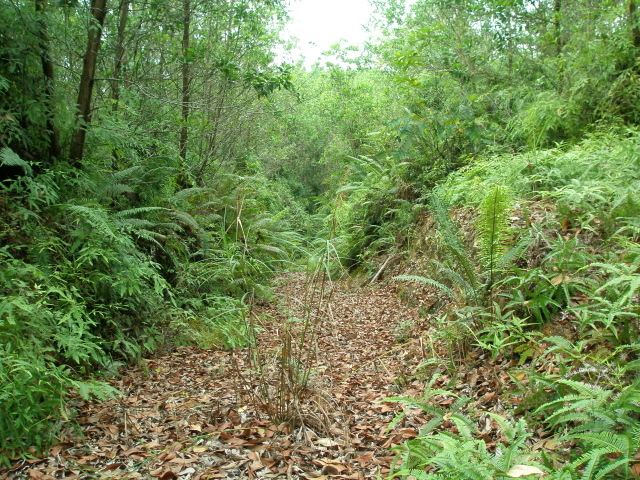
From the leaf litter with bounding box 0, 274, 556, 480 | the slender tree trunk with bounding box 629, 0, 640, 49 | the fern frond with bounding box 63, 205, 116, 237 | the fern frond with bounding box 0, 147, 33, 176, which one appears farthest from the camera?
the slender tree trunk with bounding box 629, 0, 640, 49

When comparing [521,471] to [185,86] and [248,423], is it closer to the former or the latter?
[248,423]

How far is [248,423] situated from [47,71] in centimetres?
400

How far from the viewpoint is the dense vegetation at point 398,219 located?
2.52 metres

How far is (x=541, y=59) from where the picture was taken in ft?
26.2

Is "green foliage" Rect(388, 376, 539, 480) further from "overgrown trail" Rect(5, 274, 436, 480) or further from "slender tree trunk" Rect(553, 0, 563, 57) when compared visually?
"slender tree trunk" Rect(553, 0, 563, 57)

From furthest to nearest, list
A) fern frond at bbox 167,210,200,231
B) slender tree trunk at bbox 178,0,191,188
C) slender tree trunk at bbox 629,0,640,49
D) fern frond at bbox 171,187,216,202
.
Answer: slender tree trunk at bbox 178,0,191,188 → fern frond at bbox 171,187,216,202 → fern frond at bbox 167,210,200,231 → slender tree trunk at bbox 629,0,640,49

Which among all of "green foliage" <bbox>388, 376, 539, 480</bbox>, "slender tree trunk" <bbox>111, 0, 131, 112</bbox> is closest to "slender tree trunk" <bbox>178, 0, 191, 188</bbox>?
"slender tree trunk" <bbox>111, 0, 131, 112</bbox>

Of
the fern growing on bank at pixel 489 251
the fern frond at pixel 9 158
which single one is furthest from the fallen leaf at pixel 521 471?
the fern frond at pixel 9 158

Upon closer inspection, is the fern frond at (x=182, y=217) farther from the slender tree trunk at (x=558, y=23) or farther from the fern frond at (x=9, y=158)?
the slender tree trunk at (x=558, y=23)

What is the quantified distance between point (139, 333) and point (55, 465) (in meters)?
1.92

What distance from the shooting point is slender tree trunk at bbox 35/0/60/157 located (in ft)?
14.4

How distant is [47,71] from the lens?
4551mm

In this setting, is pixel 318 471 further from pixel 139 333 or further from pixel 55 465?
pixel 139 333

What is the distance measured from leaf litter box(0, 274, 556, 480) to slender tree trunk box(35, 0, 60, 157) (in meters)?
2.49
